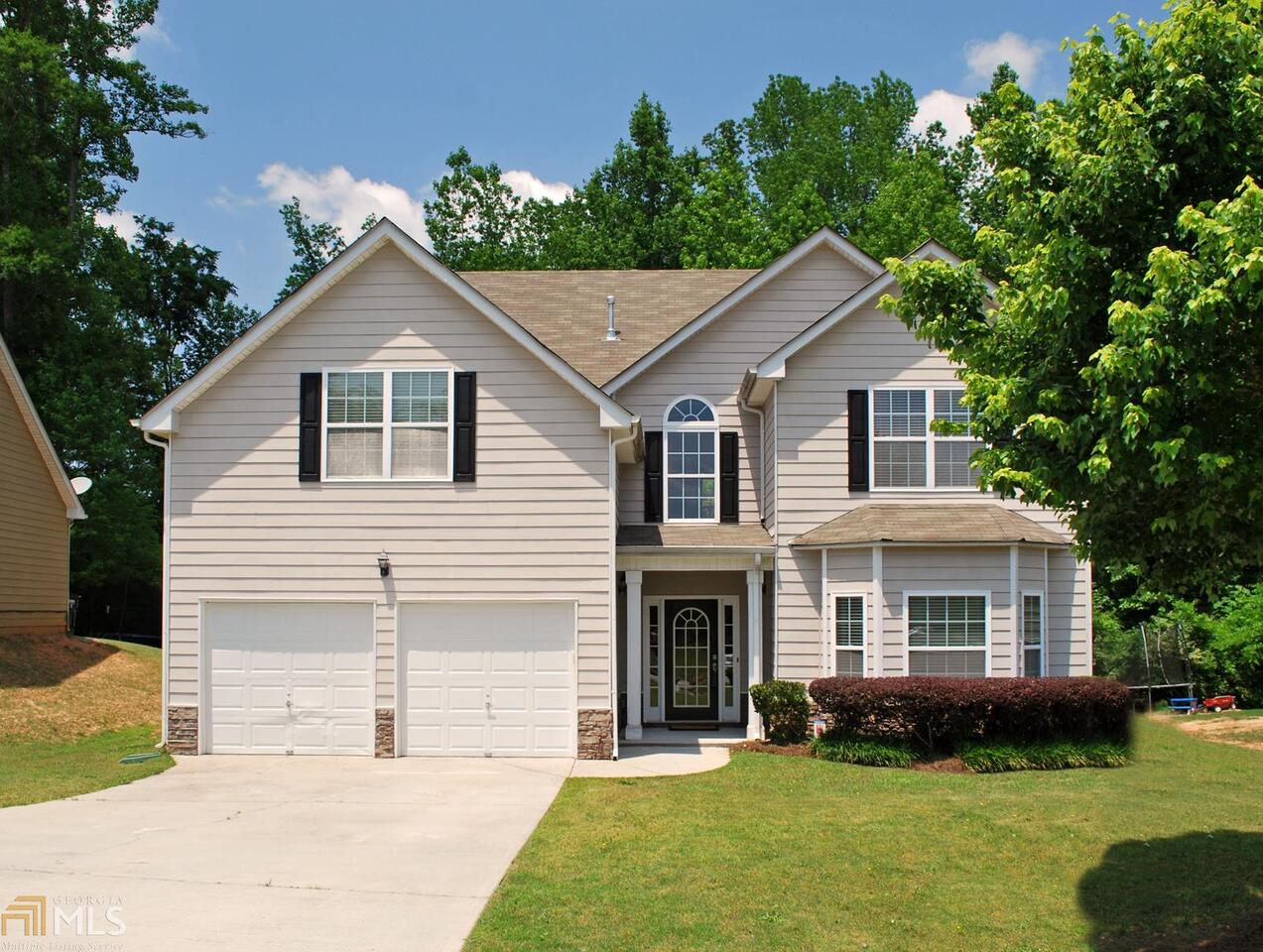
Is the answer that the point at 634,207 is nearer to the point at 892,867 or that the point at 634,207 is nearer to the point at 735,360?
the point at 735,360

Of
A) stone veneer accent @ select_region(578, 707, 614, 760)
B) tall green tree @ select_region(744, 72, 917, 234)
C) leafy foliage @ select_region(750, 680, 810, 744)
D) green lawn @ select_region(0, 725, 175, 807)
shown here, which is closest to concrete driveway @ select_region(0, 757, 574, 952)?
green lawn @ select_region(0, 725, 175, 807)

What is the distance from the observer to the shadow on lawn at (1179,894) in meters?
7.79

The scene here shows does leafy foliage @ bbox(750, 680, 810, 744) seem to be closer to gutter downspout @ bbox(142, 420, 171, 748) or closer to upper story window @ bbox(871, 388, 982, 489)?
upper story window @ bbox(871, 388, 982, 489)

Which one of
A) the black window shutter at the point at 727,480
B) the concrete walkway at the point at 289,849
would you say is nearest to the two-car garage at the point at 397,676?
the concrete walkway at the point at 289,849

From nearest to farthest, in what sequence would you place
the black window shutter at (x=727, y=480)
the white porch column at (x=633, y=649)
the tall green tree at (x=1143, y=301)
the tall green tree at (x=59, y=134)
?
the tall green tree at (x=1143, y=301), the white porch column at (x=633, y=649), the black window shutter at (x=727, y=480), the tall green tree at (x=59, y=134)

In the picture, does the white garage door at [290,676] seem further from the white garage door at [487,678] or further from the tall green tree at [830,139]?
the tall green tree at [830,139]

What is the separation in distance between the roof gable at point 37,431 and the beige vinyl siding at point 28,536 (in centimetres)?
7

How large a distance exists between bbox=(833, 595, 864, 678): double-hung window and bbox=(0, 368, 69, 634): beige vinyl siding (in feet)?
51.4

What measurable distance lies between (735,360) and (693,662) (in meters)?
5.05

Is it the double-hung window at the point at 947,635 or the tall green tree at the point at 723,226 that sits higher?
the tall green tree at the point at 723,226

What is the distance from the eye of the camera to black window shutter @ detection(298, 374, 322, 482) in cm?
1589

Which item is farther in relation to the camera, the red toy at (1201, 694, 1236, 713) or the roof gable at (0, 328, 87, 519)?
the roof gable at (0, 328, 87, 519)

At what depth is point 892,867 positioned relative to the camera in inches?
369

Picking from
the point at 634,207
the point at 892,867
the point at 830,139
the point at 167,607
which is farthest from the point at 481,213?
the point at 892,867
